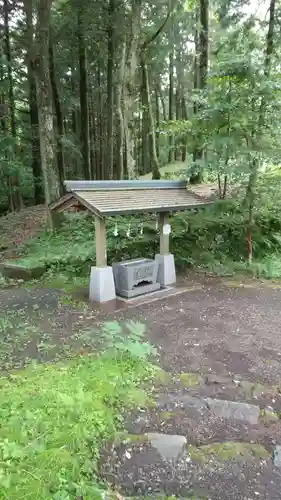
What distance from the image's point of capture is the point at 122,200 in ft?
22.9

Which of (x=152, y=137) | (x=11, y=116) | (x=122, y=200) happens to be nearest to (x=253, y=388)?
(x=122, y=200)

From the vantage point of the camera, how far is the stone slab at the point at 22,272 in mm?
8727

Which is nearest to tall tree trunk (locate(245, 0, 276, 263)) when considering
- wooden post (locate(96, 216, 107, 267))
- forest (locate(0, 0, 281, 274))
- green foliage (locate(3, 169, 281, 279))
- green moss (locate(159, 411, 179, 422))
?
forest (locate(0, 0, 281, 274))

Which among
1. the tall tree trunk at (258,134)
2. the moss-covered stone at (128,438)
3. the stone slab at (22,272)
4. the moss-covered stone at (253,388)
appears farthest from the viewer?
the stone slab at (22,272)

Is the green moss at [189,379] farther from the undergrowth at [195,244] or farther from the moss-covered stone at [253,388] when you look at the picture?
the undergrowth at [195,244]

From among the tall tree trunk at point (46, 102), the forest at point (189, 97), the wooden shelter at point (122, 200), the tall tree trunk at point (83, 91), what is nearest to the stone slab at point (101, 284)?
the wooden shelter at point (122, 200)

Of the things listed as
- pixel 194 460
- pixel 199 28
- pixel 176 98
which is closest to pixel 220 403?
pixel 194 460

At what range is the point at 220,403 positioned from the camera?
364 centimetres

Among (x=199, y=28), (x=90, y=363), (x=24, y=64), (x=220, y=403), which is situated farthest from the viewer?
(x=24, y=64)

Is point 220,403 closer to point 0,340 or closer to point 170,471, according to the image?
→ point 170,471

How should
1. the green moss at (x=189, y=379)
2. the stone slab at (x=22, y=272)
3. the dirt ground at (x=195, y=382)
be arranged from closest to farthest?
the dirt ground at (x=195, y=382) < the green moss at (x=189, y=379) < the stone slab at (x=22, y=272)

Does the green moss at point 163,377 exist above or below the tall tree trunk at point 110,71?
below

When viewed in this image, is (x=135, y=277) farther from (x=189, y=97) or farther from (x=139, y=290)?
(x=189, y=97)

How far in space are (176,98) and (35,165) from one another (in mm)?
13572
